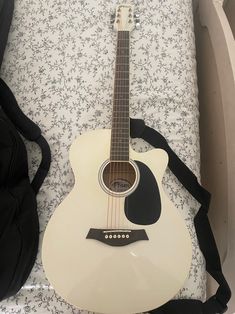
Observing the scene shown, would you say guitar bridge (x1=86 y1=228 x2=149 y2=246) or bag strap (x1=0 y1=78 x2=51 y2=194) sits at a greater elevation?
bag strap (x1=0 y1=78 x2=51 y2=194)

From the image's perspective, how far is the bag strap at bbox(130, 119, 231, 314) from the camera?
77cm

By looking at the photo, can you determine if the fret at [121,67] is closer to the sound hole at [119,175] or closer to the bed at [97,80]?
the bed at [97,80]

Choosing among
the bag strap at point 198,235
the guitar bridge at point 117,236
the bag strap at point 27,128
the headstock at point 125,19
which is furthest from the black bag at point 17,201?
the headstock at point 125,19

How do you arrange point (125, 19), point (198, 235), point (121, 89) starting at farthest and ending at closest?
point (125, 19)
point (121, 89)
point (198, 235)

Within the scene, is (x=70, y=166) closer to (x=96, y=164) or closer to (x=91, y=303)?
(x=96, y=164)

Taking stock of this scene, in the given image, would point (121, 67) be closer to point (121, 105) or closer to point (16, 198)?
point (121, 105)

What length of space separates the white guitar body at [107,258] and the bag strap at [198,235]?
2.9 inches

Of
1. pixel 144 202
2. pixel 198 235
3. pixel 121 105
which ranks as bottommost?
pixel 198 235

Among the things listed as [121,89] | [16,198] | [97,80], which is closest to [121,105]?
[121,89]

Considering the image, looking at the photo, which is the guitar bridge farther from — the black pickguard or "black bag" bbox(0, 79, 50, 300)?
"black bag" bbox(0, 79, 50, 300)

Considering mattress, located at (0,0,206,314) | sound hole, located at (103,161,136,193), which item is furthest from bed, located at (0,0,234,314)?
sound hole, located at (103,161,136,193)

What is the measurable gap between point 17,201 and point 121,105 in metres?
0.40

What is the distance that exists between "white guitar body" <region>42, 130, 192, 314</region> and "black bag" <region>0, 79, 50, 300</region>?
0.20 feet

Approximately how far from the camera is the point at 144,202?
80 centimetres
